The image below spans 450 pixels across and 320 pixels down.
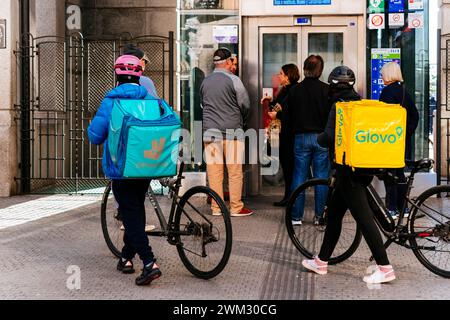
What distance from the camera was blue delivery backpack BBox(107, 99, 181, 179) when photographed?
5906 mm

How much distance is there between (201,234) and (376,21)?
592 cm

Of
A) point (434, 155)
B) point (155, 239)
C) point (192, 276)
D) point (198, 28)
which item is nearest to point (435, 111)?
point (434, 155)

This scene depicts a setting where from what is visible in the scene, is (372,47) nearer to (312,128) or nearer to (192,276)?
(312,128)

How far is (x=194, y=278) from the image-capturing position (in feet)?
21.4

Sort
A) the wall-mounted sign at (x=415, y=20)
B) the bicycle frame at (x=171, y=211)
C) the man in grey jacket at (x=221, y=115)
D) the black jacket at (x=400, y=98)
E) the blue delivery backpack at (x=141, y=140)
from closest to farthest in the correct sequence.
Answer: the blue delivery backpack at (x=141, y=140) < the bicycle frame at (x=171, y=211) < the black jacket at (x=400, y=98) < the man in grey jacket at (x=221, y=115) < the wall-mounted sign at (x=415, y=20)

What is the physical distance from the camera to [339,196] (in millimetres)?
6406

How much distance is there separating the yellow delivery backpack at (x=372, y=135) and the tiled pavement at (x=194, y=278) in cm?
96

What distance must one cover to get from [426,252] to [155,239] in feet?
9.33

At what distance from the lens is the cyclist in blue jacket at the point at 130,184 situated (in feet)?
20.0

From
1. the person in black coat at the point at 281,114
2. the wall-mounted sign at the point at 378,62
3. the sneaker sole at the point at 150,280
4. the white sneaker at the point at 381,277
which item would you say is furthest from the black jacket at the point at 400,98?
the sneaker sole at the point at 150,280

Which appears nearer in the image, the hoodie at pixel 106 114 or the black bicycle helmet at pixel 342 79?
the hoodie at pixel 106 114

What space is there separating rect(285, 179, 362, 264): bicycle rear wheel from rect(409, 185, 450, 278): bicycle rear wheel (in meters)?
0.57

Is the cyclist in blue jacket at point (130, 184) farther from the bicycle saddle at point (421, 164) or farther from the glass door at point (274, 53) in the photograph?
the glass door at point (274, 53)

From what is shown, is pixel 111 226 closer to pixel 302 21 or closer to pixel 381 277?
pixel 381 277
